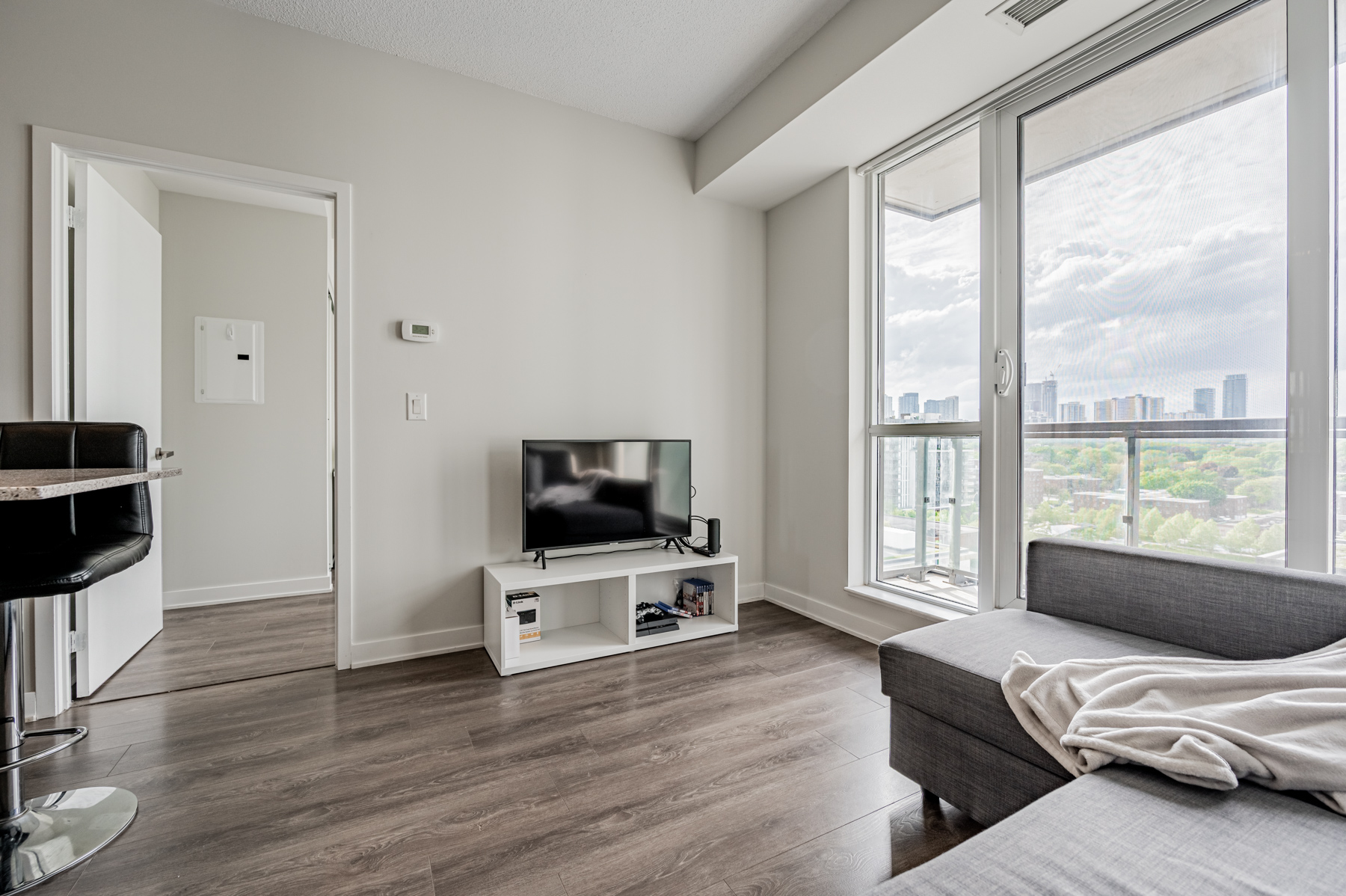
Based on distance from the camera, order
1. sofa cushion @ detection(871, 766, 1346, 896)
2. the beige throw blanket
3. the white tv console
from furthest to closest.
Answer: the white tv console
the beige throw blanket
sofa cushion @ detection(871, 766, 1346, 896)

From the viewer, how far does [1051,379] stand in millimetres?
2326

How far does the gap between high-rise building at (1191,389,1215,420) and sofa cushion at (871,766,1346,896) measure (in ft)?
4.45

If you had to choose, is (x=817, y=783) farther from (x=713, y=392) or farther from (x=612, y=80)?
(x=612, y=80)

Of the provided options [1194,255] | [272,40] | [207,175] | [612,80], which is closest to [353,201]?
[207,175]

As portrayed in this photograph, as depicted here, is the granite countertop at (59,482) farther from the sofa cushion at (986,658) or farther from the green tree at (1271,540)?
the green tree at (1271,540)

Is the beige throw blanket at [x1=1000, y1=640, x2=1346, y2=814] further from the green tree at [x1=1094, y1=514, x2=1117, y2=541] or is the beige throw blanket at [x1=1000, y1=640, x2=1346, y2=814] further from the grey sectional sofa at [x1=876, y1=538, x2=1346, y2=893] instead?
the green tree at [x1=1094, y1=514, x2=1117, y2=541]

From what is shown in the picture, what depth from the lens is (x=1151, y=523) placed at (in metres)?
2.02

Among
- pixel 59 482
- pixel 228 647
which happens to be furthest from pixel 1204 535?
pixel 228 647

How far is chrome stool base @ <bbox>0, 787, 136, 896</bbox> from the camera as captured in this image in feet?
4.37

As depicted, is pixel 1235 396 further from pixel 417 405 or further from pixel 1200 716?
pixel 417 405

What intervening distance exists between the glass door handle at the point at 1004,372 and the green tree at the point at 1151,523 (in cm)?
68

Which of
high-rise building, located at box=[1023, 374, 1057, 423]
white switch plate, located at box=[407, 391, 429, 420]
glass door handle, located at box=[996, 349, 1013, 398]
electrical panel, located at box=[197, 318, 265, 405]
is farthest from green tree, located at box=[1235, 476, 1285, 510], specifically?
electrical panel, located at box=[197, 318, 265, 405]

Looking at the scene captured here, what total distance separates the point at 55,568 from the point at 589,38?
2.69 meters

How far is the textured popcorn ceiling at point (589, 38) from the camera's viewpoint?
94.7 inches
